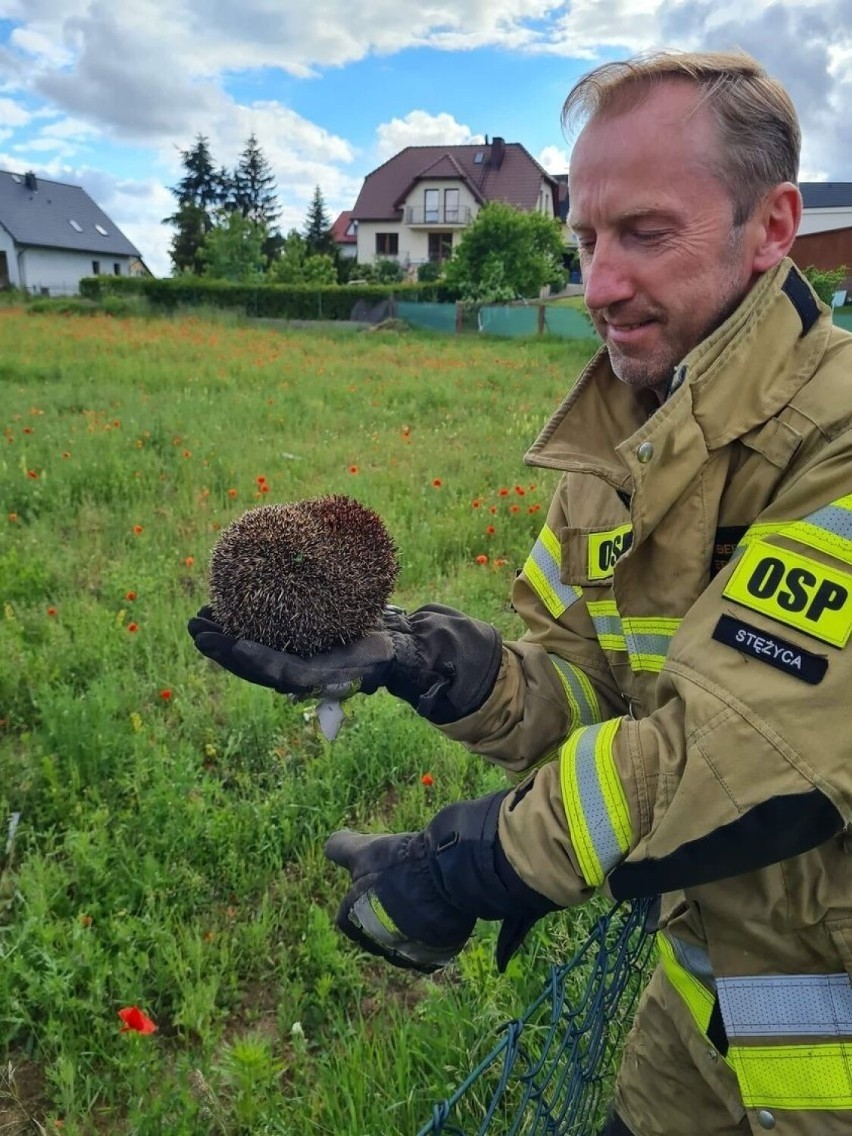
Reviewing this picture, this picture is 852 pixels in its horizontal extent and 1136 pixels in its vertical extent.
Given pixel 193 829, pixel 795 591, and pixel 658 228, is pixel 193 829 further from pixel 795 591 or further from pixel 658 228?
pixel 658 228

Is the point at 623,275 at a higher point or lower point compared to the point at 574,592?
higher

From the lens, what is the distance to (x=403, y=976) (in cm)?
294

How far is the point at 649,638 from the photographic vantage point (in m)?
1.80

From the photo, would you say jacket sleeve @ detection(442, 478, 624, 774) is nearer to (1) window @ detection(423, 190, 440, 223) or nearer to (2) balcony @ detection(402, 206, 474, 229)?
(2) balcony @ detection(402, 206, 474, 229)

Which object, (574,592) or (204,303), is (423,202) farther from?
(574,592)

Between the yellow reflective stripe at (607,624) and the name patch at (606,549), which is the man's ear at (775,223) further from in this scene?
the yellow reflective stripe at (607,624)

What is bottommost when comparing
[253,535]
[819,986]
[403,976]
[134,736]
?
[403,976]

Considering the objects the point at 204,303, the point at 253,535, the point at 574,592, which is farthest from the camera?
the point at 204,303

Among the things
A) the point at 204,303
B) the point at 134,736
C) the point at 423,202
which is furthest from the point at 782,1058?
the point at 423,202

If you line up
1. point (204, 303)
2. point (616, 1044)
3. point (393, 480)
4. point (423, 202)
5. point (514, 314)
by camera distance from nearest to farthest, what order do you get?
point (616, 1044)
point (393, 480)
point (514, 314)
point (204, 303)
point (423, 202)

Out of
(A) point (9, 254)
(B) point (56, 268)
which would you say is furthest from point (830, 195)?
(A) point (9, 254)

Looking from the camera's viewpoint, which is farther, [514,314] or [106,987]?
[514,314]

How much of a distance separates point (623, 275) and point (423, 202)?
5610 cm

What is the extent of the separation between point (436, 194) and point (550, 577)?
55606 millimetres
